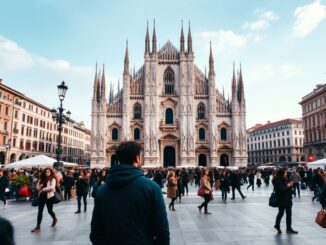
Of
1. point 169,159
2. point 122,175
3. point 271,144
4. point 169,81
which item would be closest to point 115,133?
point 169,159

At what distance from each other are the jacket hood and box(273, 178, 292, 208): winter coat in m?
5.90

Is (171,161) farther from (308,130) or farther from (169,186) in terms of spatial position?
(169,186)

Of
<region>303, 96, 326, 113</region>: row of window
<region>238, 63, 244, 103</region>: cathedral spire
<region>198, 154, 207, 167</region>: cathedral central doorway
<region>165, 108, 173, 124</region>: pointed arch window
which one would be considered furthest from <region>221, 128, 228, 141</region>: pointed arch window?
<region>303, 96, 326, 113</region>: row of window

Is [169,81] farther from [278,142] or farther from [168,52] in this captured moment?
[278,142]

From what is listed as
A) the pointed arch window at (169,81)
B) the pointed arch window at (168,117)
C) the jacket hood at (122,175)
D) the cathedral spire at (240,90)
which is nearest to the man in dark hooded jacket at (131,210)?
the jacket hood at (122,175)

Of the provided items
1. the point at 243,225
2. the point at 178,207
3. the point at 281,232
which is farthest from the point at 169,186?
the point at 281,232

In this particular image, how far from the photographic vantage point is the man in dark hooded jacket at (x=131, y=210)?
2.48 metres

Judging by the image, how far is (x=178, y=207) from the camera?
12570 millimetres

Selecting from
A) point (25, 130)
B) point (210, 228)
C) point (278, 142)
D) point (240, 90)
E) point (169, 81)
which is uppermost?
point (169, 81)

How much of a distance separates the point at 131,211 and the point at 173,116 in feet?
146

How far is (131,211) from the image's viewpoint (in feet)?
8.20

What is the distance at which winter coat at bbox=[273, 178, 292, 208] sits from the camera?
7.37 meters

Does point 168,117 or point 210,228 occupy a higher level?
point 168,117

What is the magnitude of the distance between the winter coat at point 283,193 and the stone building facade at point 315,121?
41.4 m
